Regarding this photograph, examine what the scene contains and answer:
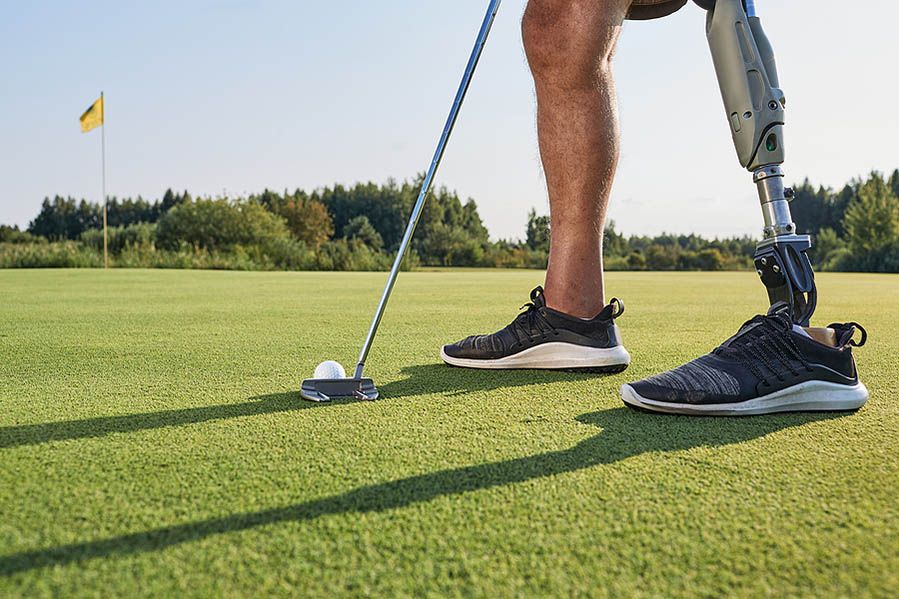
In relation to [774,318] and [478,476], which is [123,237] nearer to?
[774,318]

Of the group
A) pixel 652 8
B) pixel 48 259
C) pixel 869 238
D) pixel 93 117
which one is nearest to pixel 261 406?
pixel 652 8

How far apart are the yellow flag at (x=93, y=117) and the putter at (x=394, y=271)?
21.0 metres

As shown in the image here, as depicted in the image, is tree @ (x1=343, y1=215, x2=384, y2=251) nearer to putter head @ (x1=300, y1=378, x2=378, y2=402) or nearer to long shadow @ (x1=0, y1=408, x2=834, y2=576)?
putter head @ (x1=300, y1=378, x2=378, y2=402)

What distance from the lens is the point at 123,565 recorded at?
78cm

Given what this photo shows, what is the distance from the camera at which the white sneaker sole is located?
213 centimetres

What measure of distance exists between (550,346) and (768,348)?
0.65 m

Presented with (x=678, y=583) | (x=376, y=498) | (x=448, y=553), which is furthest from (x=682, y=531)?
(x=376, y=498)

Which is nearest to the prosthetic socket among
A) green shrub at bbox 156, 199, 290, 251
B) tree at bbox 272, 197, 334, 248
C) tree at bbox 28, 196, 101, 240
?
green shrub at bbox 156, 199, 290, 251

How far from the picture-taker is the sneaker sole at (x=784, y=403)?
1.55 metres

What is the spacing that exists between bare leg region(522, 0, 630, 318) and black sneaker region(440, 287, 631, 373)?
66 millimetres

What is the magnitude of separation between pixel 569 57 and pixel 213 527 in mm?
1632

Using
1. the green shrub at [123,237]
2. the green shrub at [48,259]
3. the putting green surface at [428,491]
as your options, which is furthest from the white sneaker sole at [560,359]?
the green shrub at [123,237]

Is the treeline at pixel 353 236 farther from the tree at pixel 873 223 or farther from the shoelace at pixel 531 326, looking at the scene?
the shoelace at pixel 531 326

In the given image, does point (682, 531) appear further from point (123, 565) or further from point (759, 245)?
point (759, 245)
